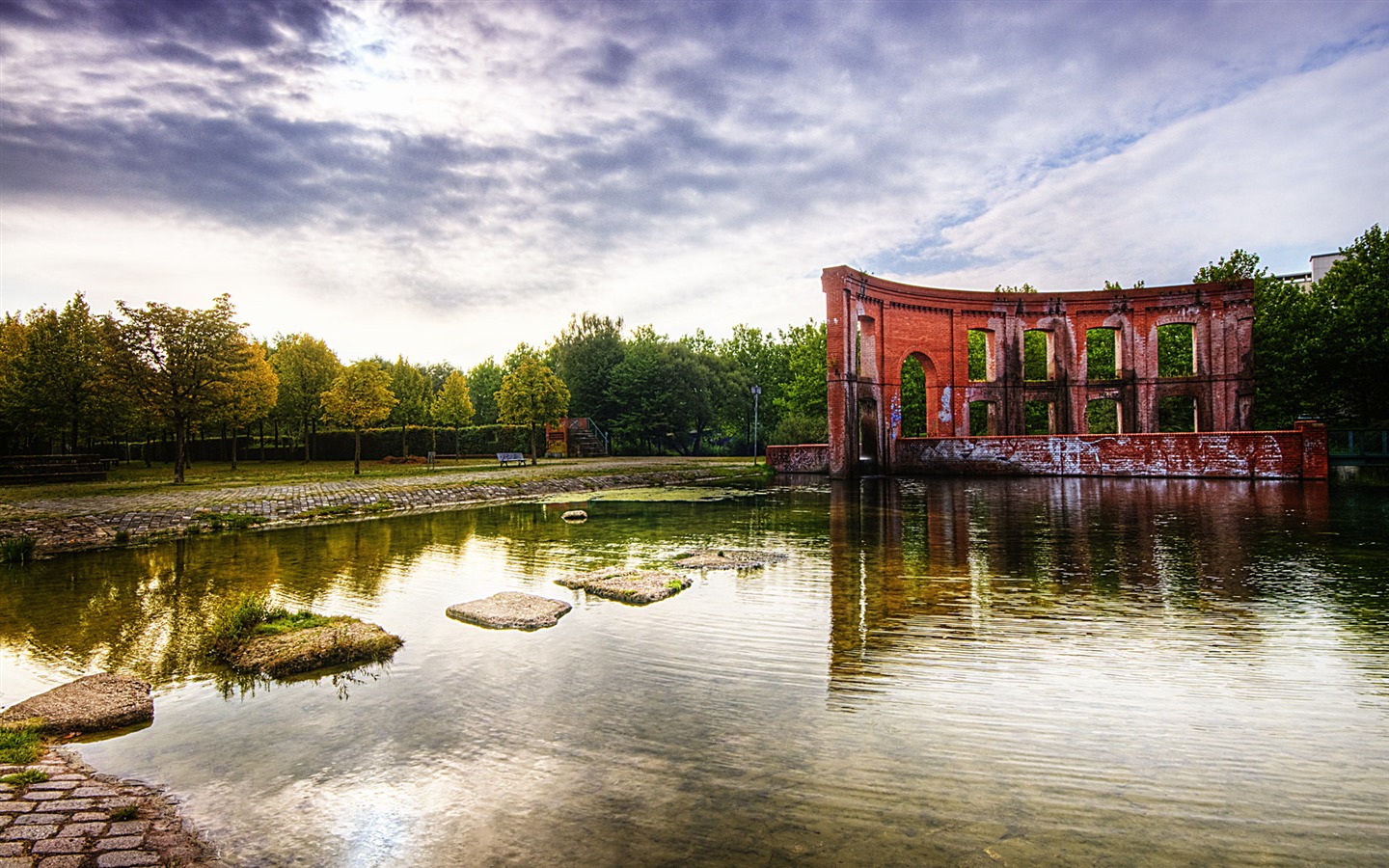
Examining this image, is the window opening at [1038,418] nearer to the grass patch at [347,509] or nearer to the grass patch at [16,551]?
the grass patch at [347,509]

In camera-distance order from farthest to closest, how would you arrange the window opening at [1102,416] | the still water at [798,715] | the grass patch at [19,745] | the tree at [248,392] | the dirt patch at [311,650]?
the window opening at [1102,416] < the tree at [248,392] < the dirt patch at [311,650] < the grass patch at [19,745] < the still water at [798,715]

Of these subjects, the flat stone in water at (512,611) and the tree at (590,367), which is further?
the tree at (590,367)

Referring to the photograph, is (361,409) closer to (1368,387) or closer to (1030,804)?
(1030,804)

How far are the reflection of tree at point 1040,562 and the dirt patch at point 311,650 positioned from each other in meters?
3.29

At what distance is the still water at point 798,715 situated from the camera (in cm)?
272

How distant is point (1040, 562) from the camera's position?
8.23 metres

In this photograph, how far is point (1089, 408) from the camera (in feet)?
128

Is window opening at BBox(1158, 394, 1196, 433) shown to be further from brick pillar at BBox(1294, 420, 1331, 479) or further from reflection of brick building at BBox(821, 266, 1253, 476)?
brick pillar at BBox(1294, 420, 1331, 479)

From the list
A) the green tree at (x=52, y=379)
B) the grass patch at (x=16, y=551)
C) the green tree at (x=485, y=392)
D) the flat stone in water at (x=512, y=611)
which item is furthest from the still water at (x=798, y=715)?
the green tree at (x=485, y=392)

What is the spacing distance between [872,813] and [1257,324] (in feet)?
132

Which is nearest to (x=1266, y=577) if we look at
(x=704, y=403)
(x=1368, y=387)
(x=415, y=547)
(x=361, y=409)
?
(x=415, y=547)

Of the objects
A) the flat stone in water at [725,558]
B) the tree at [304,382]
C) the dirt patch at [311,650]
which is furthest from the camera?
the tree at [304,382]

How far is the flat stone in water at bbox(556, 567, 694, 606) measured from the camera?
6.81 m

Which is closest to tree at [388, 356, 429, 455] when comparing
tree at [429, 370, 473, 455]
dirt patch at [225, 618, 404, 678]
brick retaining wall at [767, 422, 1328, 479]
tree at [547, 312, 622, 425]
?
tree at [429, 370, 473, 455]
